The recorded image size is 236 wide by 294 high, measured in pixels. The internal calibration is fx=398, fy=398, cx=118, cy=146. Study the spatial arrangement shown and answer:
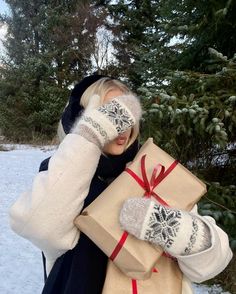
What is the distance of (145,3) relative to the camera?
51.2 ft

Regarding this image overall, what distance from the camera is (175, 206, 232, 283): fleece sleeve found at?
1168mm

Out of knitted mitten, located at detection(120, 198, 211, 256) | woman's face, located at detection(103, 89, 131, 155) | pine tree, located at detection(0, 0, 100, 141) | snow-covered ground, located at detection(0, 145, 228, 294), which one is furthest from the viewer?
pine tree, located at detection(0, 0, 100, 141)

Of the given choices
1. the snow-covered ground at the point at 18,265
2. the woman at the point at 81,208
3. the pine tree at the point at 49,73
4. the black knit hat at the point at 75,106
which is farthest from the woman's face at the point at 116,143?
the pine tree at the point at 49,73

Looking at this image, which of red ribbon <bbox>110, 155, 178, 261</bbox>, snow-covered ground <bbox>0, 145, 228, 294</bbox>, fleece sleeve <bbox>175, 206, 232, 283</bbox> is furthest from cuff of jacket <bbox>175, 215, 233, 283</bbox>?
snow-covered ground <bbox>0, 145, 228, 294</bbox>

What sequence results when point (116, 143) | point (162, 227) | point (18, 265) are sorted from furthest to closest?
1. point (18, 265)
2. point (116, 143)
3. point (162, 227)

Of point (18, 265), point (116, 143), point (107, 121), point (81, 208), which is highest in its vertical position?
point (107, 121)

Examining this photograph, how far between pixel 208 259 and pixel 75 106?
0.67 m

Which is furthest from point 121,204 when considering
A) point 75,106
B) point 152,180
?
point 75,106

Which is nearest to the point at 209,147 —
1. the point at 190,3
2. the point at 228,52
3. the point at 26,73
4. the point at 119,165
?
the point at 228,52

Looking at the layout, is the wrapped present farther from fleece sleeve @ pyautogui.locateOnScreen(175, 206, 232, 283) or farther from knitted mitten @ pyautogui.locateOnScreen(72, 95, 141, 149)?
knitted mitten @ pyautogui.locateOnScreen(72, 95, 141, 149)

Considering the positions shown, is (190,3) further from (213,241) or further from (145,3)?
(145,3)

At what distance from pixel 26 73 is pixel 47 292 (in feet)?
56.8

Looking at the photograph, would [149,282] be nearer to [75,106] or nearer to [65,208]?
[65,208]

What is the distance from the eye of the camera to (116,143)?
1.32 m
